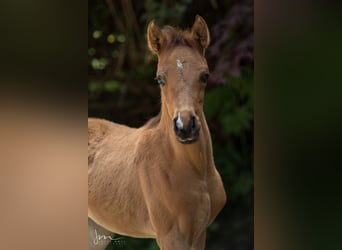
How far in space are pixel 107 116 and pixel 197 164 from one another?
0.44 metres

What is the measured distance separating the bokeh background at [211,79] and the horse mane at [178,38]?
8 centimetres

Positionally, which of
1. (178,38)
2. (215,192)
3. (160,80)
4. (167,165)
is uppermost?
(178,38)

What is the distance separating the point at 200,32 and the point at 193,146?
1.47ft

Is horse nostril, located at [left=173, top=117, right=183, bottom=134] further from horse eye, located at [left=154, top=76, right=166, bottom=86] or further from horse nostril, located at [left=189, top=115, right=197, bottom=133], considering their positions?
horse eye, located at [left=154, top=76, right=166, bottom=86]

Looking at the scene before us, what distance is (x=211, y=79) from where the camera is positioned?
265cm

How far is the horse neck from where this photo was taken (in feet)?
8.36

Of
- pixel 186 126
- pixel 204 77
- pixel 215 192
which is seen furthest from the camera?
pixel 215 192

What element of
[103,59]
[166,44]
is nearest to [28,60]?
[103,59]

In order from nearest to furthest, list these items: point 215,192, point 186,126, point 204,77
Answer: point 186,126 → point 204,77 → point 215,192

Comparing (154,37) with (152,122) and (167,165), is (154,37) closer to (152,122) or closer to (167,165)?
(152,122)

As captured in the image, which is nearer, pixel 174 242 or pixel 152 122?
pixel 174 242
